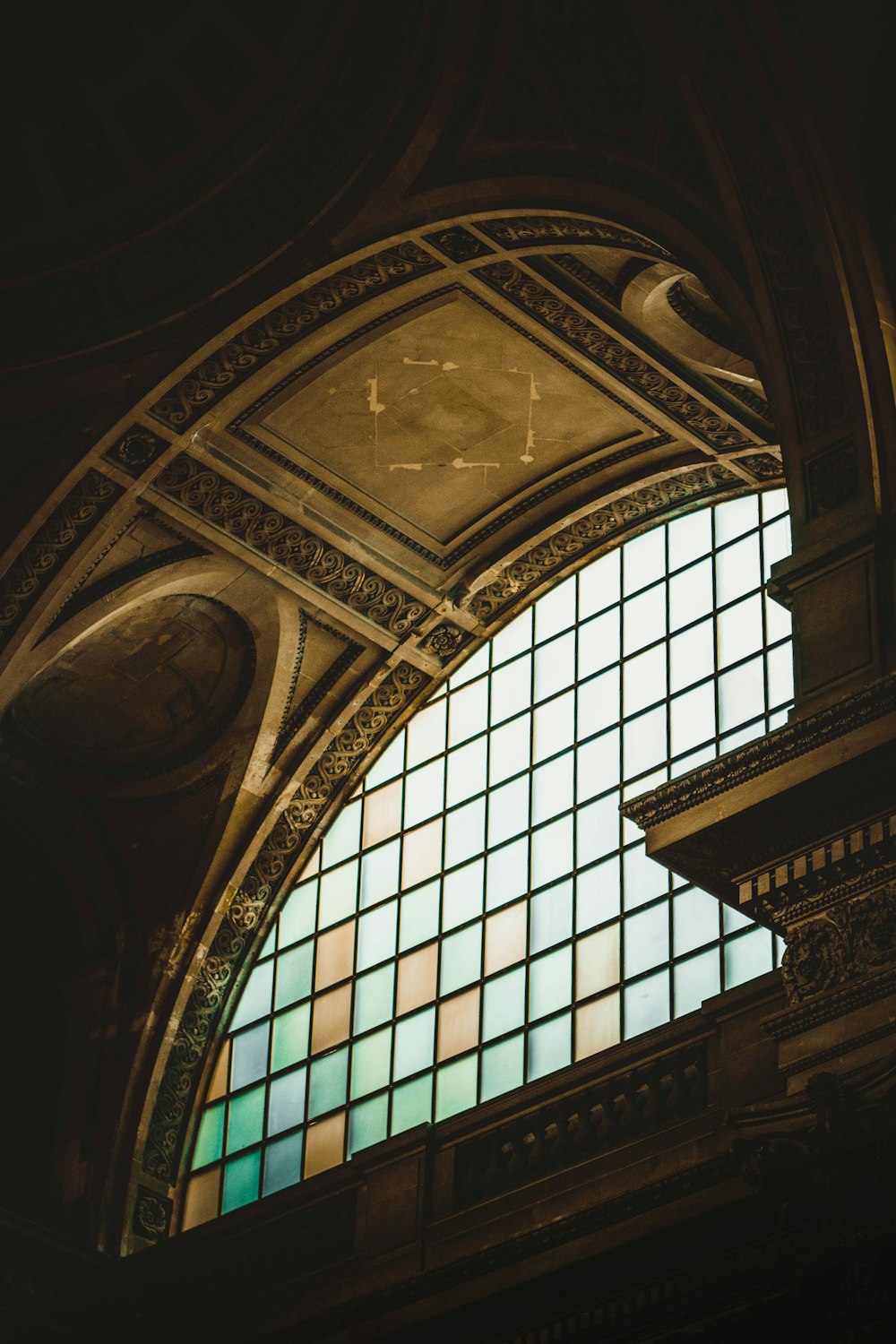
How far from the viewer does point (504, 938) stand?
13.8 meters

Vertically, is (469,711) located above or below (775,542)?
above

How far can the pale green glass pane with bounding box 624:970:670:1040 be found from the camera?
1238 centimetres

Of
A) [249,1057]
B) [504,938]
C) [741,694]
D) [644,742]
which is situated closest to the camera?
[741,694]

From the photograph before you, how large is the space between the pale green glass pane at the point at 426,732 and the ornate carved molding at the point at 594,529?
77cm

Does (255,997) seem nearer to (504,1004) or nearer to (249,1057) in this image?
(249,1057)

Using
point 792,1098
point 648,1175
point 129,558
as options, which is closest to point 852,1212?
point 792,1098

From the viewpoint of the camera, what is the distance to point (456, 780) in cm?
1498

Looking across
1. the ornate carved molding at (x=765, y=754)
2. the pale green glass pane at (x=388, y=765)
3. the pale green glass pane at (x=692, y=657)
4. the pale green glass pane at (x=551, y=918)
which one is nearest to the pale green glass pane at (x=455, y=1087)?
the pale green glass pane at (x=551, y=918)

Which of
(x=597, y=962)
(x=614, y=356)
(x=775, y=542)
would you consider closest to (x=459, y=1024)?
(x=597, y=962)

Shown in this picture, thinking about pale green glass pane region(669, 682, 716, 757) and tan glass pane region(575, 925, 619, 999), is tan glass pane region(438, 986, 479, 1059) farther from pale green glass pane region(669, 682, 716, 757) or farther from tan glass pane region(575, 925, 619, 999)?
pale green glass pane region(669, 682, 716, 757)

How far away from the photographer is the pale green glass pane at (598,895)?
13.2 m

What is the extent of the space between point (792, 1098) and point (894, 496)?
273 centimetres

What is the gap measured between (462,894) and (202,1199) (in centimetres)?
292

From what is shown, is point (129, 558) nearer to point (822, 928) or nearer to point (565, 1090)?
point (565, 1090)
